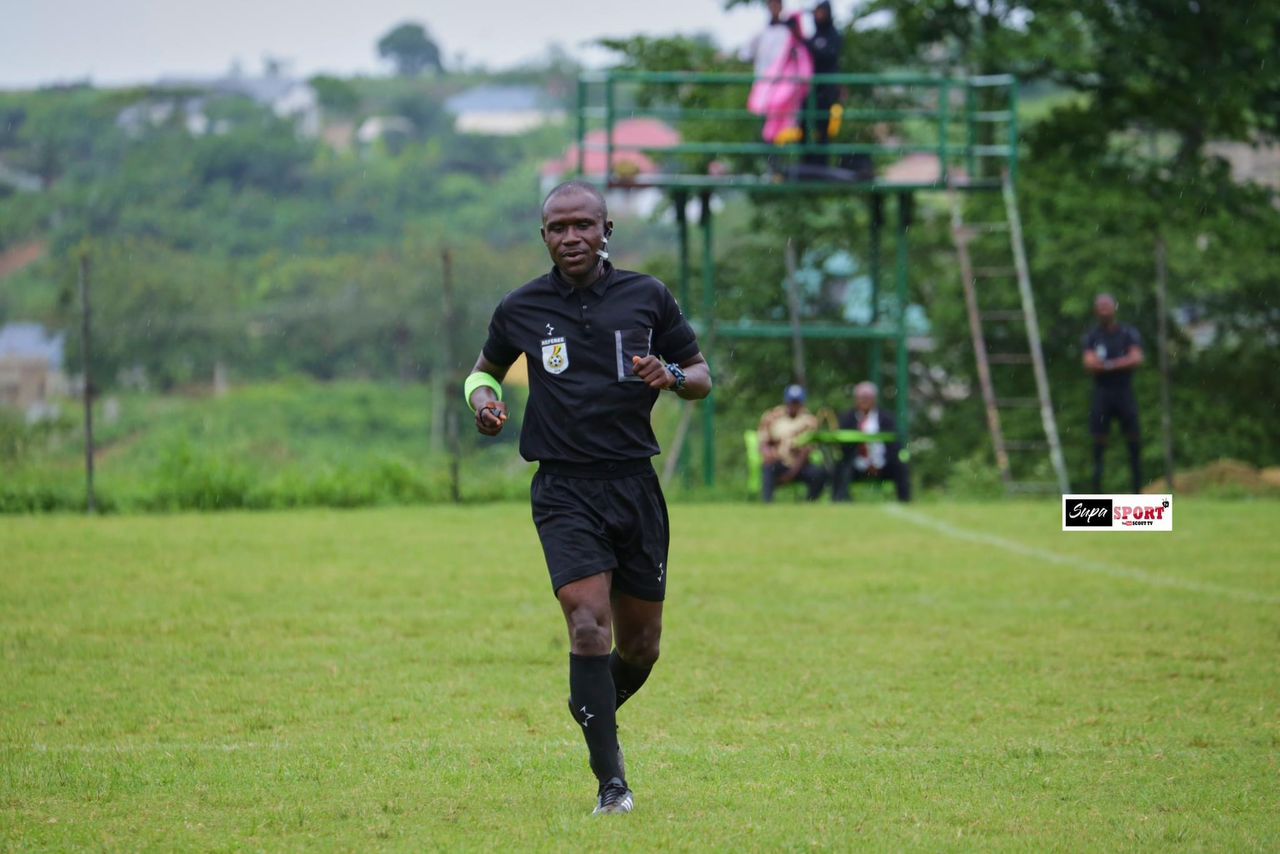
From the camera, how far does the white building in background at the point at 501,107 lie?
16338 cm

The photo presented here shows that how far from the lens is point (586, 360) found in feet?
23.0

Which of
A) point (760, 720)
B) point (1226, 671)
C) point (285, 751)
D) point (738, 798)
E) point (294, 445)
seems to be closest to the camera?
point (738, 798)

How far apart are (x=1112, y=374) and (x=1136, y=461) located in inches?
39.9

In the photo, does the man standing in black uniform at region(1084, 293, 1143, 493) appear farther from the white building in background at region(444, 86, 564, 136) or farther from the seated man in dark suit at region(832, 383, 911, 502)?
the white building in background at region(444, 86, 564, 136)

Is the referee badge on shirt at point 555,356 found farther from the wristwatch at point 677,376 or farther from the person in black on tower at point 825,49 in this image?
the person in black on tower at point 825,49

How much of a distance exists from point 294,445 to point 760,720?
4896 cm

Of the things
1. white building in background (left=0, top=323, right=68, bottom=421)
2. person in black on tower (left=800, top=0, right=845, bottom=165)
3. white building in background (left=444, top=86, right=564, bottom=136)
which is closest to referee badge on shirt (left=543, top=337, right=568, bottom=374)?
person in black on tower (left=800, top=0, right=845, bottom=165)

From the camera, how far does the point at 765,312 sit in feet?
103

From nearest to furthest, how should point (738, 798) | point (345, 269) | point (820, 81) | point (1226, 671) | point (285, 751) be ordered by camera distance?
point (738, 798), point (285, 751), point (1226, 671), point (820, 81), point (345, 269)

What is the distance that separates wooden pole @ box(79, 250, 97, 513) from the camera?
65.5 ft

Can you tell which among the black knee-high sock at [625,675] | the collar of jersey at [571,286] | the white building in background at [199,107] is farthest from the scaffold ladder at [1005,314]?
the white building in background at [199,107]

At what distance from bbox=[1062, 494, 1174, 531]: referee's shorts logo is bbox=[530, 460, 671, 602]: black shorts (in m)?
4.79

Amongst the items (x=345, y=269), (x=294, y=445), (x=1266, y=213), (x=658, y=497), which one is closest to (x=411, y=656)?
(x=658, y=497)

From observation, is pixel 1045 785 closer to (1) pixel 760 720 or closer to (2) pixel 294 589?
(1) pixel 760 720
